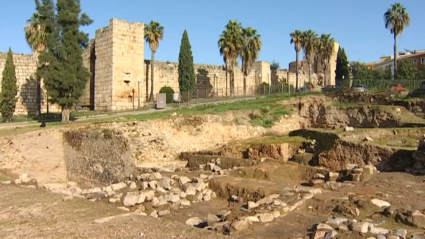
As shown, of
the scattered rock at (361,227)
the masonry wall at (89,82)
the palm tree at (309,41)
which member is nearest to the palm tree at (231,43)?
the palm tree at (309,41)

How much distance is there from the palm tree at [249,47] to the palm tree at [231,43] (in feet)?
3.78

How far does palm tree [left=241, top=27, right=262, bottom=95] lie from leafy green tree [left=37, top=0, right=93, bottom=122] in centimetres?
1612

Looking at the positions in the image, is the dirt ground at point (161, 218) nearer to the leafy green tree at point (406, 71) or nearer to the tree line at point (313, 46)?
the tree line at point (313, 46)

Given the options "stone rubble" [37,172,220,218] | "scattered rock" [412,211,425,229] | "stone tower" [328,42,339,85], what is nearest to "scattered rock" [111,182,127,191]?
"stone rubble" [37,172,220,218]

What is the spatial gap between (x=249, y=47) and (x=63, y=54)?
17.6 m

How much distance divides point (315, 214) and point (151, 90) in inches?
946

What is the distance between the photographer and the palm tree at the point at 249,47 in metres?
34.5

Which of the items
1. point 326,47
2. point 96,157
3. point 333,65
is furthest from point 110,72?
point 333,65

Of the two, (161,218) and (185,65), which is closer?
(161,218)

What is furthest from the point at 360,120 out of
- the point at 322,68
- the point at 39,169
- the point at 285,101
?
the point at 322,68

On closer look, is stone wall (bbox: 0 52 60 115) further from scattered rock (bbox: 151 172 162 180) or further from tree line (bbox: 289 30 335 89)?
tree line (bbox: 289 30 335 89)

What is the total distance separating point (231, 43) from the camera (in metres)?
32.8

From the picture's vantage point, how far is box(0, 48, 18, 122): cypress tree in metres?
23.4

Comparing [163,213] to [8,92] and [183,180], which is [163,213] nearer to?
[183,180]
